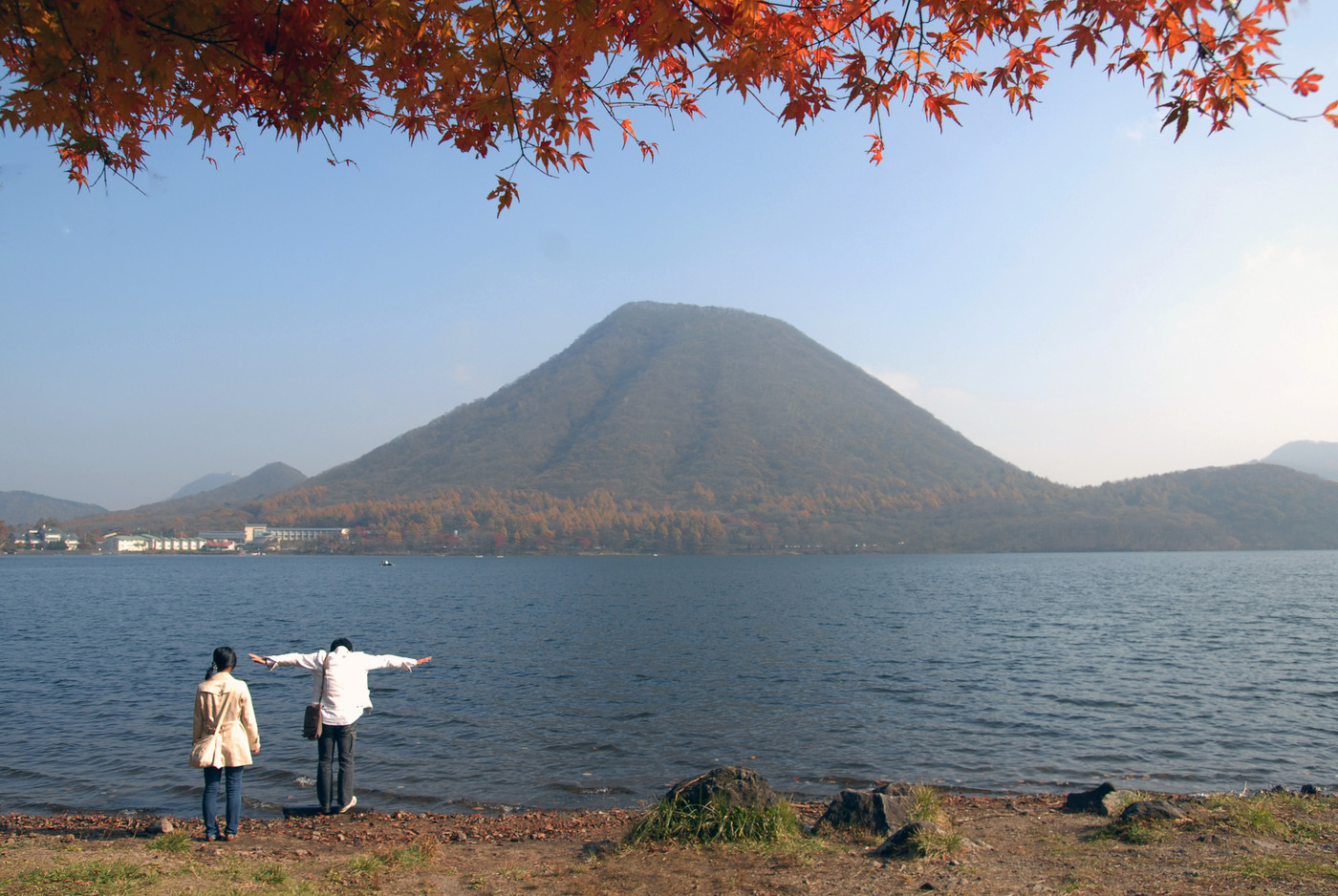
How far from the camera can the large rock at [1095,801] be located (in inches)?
356

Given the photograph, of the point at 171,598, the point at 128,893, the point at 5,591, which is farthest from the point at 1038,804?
the point at 5,591

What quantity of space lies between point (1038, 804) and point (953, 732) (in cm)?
734

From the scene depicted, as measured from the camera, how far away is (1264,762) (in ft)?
48.6

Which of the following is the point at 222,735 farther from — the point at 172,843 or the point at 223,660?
the point at 172,843

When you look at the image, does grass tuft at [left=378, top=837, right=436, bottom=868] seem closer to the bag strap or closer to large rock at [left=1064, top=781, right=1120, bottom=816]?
the bag strap

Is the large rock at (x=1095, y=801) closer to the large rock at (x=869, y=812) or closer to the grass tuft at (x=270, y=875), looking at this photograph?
the large rock at (x=869, y=812)

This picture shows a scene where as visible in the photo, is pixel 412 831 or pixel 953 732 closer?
pixel 412 831

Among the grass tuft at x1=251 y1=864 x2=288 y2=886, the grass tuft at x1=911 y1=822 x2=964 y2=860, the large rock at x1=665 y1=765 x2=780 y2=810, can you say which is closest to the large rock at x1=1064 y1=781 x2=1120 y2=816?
the grass tuft at x1=911 y1=822 x2=964 y2=860

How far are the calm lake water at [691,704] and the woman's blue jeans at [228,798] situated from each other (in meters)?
3.61

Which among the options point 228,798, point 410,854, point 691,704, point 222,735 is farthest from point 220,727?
point 691,704

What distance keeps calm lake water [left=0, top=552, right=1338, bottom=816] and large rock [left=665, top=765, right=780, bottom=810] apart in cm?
448

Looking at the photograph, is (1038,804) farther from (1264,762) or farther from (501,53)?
(501,53)


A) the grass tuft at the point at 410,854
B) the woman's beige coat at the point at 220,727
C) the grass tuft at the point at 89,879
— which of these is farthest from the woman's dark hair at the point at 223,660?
the grass tuft at the point at 410,854

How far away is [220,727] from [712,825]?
5404 mm
